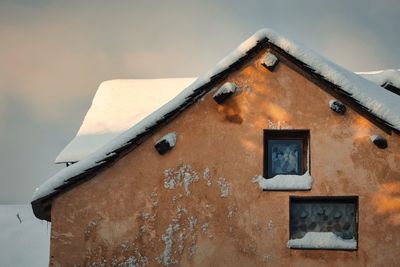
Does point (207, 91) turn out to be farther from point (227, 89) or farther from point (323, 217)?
point (323, 217)

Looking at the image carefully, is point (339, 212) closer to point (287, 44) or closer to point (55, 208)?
point (287, 44)

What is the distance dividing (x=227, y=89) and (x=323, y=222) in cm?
258

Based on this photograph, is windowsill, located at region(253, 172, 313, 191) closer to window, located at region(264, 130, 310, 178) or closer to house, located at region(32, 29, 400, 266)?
house, located at region(32, 29, 400, 266)

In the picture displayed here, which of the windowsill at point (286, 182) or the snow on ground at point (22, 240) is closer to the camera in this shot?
the windowsill at point (286, 182)

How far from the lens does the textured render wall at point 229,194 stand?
7977 mm

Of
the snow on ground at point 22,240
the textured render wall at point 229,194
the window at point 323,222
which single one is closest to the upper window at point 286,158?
the textured render wall at point 229,194

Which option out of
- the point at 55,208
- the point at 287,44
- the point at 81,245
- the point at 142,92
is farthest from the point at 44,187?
the point at 142,92

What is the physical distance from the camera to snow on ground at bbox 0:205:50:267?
30125 millimetres

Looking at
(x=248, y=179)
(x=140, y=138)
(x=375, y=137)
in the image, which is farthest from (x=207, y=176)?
(x=375, y=137)

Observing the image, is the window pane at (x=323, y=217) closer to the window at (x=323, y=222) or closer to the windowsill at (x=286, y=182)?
the window at (x=323, y=222)

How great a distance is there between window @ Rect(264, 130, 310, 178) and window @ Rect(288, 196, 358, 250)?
0.53 meters

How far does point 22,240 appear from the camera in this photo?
33.1 metres

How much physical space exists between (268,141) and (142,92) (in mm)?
7452

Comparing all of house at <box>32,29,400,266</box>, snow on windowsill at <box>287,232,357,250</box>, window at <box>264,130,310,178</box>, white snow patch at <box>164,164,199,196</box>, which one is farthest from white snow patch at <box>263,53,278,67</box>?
snow on windowsill at <box>287,232,357,250</box>
